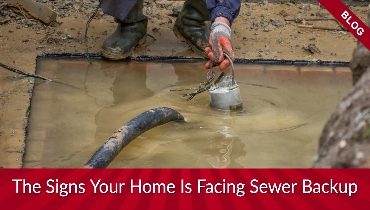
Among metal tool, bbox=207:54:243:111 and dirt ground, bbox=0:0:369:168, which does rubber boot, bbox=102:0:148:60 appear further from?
metal tool, bbox=207:54:243:111

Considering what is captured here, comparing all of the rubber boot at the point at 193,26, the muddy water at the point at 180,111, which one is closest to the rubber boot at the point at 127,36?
the muddy water at the point at 180,111

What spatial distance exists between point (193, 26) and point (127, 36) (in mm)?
484

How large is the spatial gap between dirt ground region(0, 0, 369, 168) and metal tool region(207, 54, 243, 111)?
972mm

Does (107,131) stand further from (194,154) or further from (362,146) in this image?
(362,146)

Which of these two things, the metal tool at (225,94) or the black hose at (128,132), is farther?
the metal tool at (225,94)

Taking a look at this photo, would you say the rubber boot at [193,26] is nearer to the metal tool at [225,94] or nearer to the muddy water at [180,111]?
the muddy water at [180,111]

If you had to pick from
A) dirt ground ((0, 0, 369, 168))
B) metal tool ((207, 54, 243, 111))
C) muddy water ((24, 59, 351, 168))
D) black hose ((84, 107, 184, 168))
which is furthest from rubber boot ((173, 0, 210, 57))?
black hose ((84, 107, 184, 168))

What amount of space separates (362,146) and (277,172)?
1.50ft

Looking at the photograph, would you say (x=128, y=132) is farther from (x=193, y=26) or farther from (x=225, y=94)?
(x=193, y=26)

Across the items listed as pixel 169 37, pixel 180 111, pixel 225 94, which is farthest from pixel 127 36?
pixel 225 94

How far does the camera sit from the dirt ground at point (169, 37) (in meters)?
4.55

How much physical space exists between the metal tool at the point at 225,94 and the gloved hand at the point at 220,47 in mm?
140

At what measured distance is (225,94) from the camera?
3646mm

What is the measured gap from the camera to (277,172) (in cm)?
199
